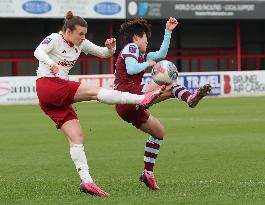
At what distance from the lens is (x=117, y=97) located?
30.0ft

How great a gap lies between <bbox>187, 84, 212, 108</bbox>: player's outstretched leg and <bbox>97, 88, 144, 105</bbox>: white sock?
24.0 inches

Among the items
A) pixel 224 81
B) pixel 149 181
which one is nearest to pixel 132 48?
pixel 149 181

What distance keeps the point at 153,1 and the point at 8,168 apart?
31.0 metres

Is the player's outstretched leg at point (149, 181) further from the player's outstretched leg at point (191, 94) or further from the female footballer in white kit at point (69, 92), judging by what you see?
the player's outstretched leg at point (191, 94)

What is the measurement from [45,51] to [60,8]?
31.7m

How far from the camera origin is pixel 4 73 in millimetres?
44531

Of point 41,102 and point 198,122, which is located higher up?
point 41,102

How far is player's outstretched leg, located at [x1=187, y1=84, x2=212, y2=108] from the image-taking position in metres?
9.19

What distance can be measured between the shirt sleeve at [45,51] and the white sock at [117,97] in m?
0.67

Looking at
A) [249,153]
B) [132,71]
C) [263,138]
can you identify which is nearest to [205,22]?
[263,138]

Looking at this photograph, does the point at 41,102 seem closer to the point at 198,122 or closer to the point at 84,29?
the point at 84,29

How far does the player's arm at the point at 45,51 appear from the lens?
9055 mm

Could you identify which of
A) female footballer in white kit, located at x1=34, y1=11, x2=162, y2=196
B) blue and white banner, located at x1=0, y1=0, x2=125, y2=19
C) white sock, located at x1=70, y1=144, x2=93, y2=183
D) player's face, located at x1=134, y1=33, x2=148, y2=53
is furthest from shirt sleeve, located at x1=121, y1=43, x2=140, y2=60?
blue and white banner, located at x1=0, y1=0, x2=125, y2=19

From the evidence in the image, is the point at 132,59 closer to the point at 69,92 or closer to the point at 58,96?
the point at 69,92
